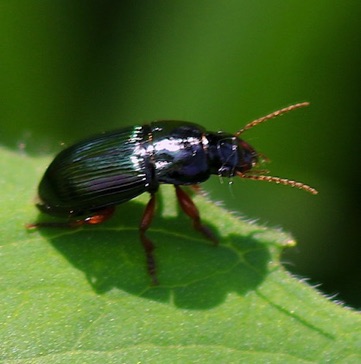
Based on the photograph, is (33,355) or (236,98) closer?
(33,355)

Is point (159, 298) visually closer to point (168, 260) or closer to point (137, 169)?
point (168, 260)

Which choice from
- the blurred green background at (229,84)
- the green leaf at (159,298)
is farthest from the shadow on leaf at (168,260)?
the blurred green background at (229,84)

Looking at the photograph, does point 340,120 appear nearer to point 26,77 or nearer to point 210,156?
point 210,156

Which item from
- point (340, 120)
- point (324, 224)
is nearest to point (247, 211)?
point (324, 224)

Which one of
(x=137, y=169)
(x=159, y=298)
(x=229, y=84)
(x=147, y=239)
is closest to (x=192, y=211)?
(x=147, y=239)

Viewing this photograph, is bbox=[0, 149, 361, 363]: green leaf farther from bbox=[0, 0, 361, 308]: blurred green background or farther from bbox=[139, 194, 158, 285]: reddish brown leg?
bbox=[0, 0, 361, 308]: blurred green background

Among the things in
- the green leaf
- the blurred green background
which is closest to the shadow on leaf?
the green leaf

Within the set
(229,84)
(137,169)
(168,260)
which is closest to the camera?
(168,260)
